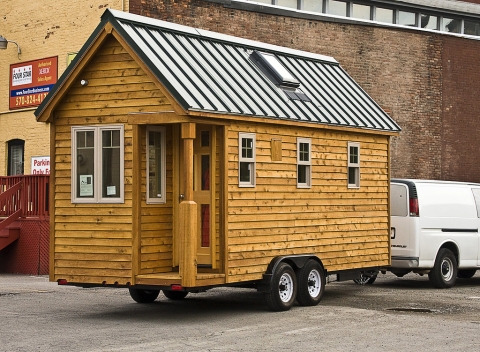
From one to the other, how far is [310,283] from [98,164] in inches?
152

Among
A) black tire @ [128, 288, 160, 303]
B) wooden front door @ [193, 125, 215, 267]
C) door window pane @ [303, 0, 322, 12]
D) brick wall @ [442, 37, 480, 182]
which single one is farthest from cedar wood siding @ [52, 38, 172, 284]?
brick wall @ [442, 37, 480, 182]

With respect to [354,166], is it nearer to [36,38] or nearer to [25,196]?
[25,196]

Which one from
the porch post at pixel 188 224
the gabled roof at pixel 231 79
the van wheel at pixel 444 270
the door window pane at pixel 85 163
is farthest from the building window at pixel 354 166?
the door window pane at pixel 85 163

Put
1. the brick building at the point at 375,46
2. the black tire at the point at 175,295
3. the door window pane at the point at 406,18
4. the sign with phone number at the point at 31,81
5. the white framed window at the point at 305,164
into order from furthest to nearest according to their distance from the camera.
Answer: the door window pane at the point at 406,18
the sign with phone number at the point at 31,81
the brick building at the point at 375,46
the black tire at the point at 175,295
the white framed window at the point at 305,164

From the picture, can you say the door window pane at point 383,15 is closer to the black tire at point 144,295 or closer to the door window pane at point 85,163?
the black tire at point 144,295

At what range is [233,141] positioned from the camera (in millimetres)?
14008

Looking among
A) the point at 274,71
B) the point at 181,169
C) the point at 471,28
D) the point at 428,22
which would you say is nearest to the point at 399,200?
the point at 274,71

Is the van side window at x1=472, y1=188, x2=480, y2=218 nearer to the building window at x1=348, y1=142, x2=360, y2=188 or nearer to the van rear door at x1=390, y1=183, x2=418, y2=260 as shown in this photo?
the van rear door at x1=390, y1=183, x2=418, y2=260

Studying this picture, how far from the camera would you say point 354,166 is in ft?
55.2

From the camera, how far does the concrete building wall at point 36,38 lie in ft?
78.3

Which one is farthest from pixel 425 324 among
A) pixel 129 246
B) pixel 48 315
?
pixel 48 315

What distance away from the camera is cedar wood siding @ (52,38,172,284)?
13.7 m

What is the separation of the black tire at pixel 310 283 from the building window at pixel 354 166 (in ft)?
6.70

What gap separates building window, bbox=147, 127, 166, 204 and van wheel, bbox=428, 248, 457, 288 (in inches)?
255
